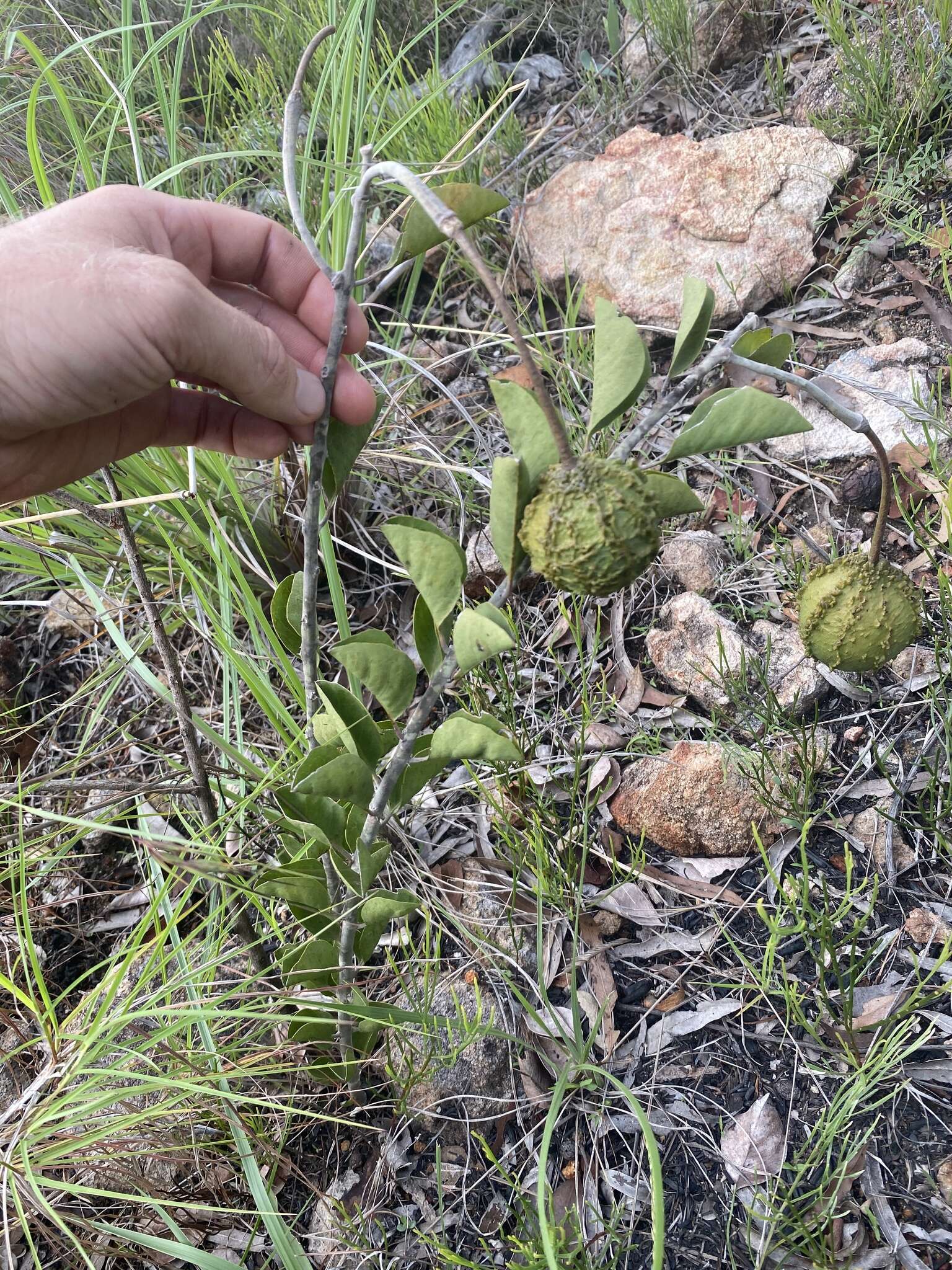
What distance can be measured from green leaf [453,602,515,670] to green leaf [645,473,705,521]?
14 cm

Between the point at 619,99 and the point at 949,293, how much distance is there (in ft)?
4.02

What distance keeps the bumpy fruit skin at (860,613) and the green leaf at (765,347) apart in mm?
303

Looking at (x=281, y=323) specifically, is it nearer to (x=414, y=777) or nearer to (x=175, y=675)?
(x=175, y=675)

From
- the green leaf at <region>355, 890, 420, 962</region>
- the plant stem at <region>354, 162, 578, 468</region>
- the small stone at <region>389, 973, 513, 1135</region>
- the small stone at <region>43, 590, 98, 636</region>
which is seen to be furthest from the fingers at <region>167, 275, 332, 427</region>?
the small stone at <region>43, 590, 98, 636</region>

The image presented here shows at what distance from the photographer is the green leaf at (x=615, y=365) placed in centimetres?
59

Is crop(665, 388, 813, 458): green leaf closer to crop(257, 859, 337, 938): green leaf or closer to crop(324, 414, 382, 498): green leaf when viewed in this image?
crop(324, 414, 382, 498): green leaf

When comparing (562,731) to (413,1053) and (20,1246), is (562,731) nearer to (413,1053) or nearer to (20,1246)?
(413,1053)

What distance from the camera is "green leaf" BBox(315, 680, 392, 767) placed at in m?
0.80

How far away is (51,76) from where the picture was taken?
1.26 meters

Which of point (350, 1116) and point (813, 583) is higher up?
point (813, 583)

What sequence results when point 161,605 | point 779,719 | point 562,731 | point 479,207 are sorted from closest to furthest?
point 479,207
point 779,719
point 562,731
point 161,605

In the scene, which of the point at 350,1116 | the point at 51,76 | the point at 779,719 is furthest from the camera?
the point at 779,719

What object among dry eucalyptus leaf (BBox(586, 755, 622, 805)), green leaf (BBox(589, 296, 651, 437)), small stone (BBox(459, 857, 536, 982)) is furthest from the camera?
dry eucalyptus leaf (BBox(586, 755, 622, 805))

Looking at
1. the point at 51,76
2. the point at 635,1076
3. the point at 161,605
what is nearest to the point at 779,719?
the point at 635,1076
